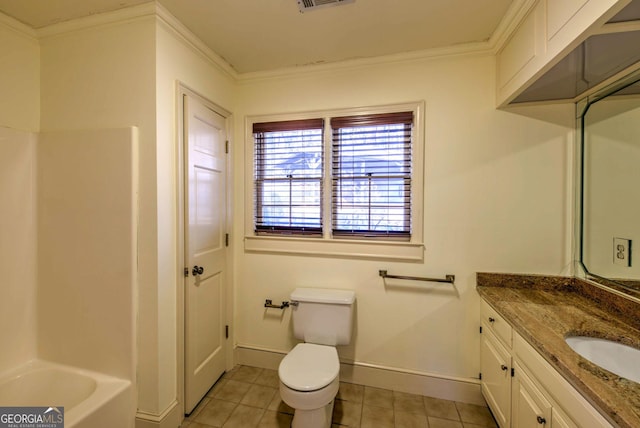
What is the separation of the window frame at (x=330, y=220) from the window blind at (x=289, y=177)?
43 millimetres

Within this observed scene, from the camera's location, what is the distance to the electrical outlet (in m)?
1.43

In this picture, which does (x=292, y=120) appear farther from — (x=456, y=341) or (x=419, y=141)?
(x=456, y=341)

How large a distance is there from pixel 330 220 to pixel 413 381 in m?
1.33

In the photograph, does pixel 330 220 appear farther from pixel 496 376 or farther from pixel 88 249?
pixel 88 249

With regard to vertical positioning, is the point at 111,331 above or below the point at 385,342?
above

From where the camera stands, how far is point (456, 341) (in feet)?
6.21

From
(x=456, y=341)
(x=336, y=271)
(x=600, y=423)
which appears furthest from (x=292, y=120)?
(x=600, y=423)

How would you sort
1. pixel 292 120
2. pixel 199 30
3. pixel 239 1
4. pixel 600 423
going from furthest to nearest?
pixel 292 120 < pixel 199 30 < pixel 239 1 < pixel 600 423

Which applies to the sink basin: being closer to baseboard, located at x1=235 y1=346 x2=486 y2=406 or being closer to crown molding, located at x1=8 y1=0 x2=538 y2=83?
baseboard, located at x1=235 y1=346 x2=486 y2=406

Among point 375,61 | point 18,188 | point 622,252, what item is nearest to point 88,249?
point 18,188

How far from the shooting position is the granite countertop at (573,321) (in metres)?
0.78

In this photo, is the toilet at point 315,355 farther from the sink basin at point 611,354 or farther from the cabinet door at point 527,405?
the sink basin at point 611,354

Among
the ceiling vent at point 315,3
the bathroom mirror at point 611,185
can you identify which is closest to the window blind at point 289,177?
the ceiling vent at point 315,3

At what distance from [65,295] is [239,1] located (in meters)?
2.07
